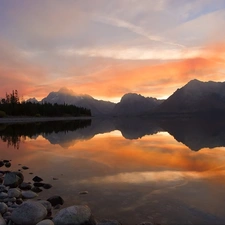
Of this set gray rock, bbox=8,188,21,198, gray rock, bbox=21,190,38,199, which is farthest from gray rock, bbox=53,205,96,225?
gray rock, bbox=8,188,21,198

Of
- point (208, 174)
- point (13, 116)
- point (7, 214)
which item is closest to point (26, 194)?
point (7, 214)

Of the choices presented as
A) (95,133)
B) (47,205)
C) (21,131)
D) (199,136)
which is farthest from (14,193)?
(21,131)

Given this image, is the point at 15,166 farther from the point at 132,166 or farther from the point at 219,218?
the point at 219,218

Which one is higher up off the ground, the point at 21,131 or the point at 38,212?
the point at 38,212

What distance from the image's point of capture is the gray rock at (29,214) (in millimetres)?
10805

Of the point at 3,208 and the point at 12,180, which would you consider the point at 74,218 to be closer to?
the point at 3,208

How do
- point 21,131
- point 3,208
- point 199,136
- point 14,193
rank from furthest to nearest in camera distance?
point 21,131 < point 199,136 < point 14,193 < point 3,208

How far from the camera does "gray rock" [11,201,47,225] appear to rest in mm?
10805

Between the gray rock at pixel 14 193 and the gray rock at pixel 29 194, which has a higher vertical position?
the gray rock at pixel 14 193

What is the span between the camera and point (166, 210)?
12375 millimetres

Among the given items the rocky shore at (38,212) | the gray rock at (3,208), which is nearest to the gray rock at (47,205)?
the rocky shore at (38,212)

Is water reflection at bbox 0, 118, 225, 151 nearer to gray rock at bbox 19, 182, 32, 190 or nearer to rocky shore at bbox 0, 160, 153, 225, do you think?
gray rock at bbox 19, 182, 32, 190

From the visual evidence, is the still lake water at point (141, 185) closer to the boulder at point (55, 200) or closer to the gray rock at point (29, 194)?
the boulder at point (55, 200)

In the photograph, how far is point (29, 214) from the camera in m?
11.0
